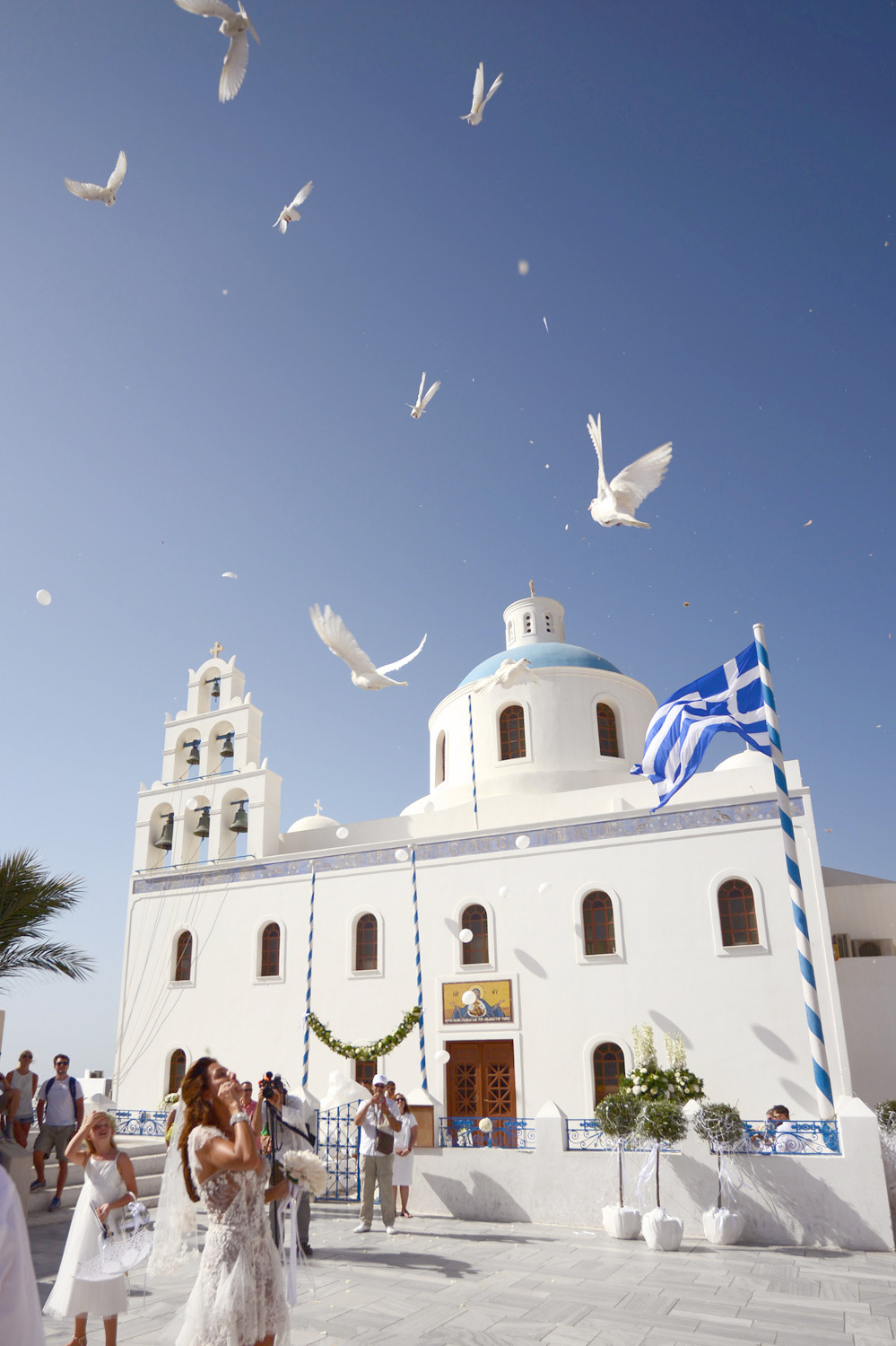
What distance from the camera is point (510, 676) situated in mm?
18422

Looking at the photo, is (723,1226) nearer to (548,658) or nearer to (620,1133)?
(620,1133)

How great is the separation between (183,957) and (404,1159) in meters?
9.56

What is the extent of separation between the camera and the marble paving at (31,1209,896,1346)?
542cm

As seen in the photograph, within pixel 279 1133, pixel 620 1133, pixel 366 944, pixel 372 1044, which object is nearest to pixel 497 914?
pixel 366 944

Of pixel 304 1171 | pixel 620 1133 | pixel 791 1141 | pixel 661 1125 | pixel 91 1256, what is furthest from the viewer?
pixel 620 1133

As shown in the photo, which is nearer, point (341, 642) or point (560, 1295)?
point (560, 1295)

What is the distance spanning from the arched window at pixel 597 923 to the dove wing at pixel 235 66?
39.1ft

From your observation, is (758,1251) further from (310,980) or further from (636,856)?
(310,980)

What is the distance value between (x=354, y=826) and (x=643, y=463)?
414 inches

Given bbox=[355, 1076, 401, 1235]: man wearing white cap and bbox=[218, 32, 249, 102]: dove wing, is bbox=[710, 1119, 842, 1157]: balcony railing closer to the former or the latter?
bbox=[355, 1076, 401, 1235]: man wearing white cap

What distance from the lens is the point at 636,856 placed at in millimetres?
14336

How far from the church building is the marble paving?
3185mm

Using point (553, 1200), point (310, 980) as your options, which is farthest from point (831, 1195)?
point (310, 980)

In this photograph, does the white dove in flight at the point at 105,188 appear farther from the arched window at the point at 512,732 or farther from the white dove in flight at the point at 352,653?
the arched window at the point at 512,732
